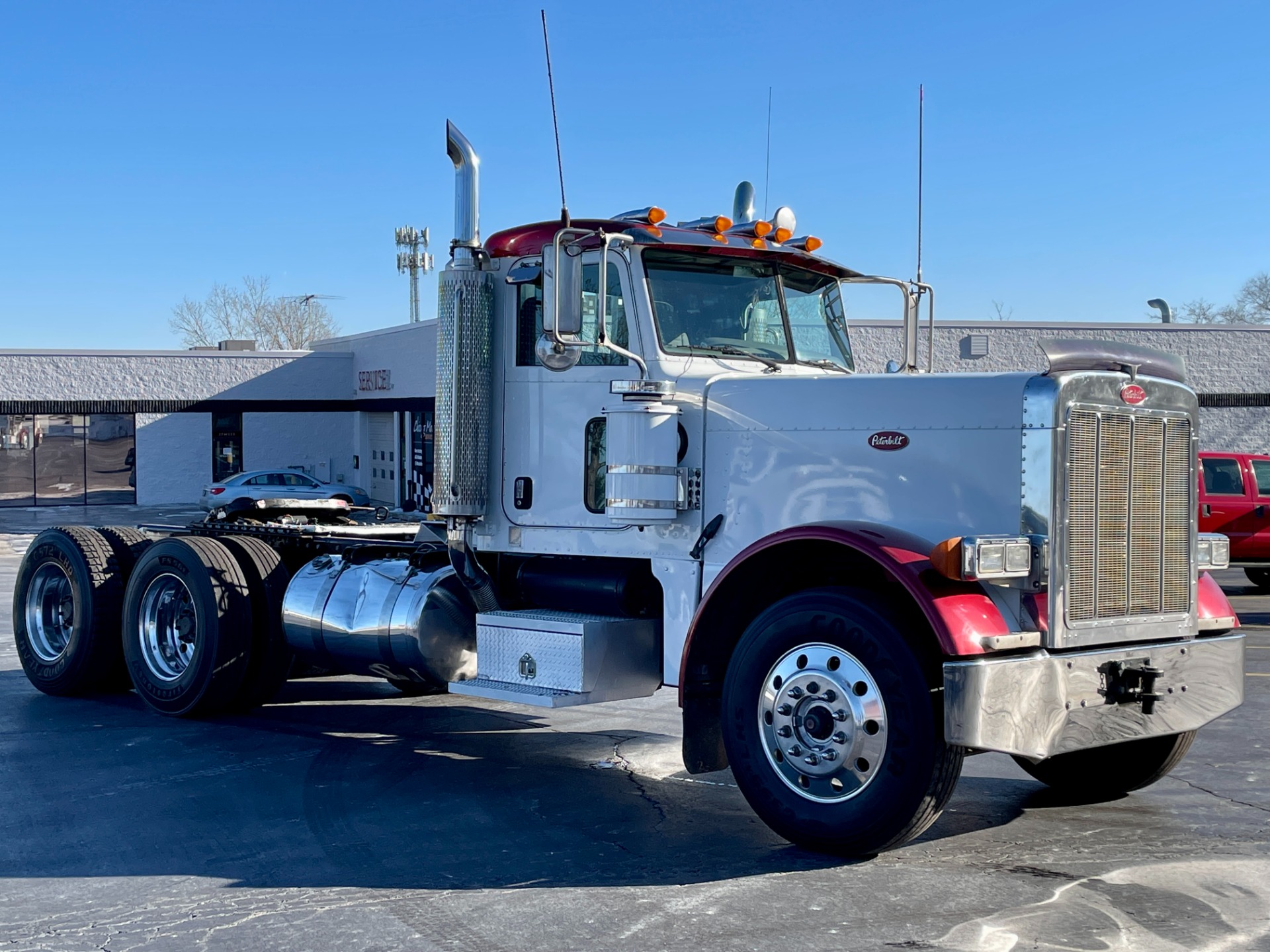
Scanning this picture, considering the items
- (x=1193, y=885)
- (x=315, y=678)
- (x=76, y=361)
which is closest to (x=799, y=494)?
(x=1193, y=885)

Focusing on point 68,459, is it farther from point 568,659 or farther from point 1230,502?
point 568,659

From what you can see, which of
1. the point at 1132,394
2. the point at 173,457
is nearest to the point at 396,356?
the point at 173,457

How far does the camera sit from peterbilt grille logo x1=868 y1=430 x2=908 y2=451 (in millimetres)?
5871

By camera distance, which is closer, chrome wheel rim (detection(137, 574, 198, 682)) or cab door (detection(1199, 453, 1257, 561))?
chrome wheel rim (detection(137, 574, 198, 682))

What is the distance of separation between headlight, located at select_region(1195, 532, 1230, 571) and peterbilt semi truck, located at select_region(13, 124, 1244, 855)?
0.8 inches

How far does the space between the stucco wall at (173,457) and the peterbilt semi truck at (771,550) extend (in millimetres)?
32248

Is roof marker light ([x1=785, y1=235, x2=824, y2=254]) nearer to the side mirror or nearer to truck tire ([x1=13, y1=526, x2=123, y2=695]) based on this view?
the side mirror

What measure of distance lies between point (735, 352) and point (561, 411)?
3.22 feet

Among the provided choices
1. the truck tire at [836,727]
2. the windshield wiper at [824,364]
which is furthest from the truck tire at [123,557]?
the truck tire at [836,727]

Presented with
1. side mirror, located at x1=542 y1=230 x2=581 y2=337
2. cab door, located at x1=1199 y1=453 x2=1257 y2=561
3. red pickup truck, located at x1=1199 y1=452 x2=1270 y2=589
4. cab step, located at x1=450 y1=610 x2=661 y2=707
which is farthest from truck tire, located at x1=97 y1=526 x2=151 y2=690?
red pickup truck, located at x1=1199 y1=452 x2=1270 y2=589

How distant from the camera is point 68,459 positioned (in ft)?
133

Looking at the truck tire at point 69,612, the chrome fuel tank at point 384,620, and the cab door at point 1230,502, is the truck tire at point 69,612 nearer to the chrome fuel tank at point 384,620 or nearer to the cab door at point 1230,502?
the chrome fuel tank at point 384,620

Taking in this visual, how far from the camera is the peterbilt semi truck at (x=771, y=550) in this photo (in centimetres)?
549

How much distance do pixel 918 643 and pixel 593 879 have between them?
162 centimetres
